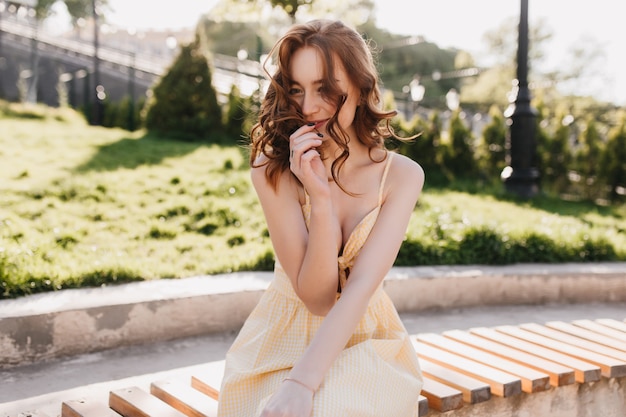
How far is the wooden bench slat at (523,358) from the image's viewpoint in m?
2.78

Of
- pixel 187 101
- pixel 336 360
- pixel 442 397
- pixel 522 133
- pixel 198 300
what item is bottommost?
pixel 198 300

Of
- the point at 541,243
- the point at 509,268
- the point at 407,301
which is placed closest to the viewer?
the point at 407,301

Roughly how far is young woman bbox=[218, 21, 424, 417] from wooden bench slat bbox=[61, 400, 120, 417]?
0.46 m

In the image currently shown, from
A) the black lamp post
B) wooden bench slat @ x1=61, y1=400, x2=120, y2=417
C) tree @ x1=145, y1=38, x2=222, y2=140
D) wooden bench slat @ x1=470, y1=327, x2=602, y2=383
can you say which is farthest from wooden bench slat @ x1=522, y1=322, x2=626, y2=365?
tree @ x1=145, y1=38, x2=222, y2=140

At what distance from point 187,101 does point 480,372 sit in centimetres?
962

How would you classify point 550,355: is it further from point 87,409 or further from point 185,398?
point 87,409

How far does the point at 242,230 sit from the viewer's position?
18.9ft

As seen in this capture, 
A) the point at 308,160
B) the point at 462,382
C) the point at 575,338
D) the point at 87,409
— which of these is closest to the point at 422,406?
the point at 462,382

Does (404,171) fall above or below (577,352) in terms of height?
above

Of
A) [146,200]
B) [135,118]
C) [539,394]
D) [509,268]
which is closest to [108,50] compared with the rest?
[135,118]

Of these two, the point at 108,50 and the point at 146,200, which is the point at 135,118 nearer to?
the point at 146,200

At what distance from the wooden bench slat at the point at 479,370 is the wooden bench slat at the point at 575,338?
2.24ft

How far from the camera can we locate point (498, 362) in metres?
2.92

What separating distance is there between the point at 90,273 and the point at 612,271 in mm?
4070
